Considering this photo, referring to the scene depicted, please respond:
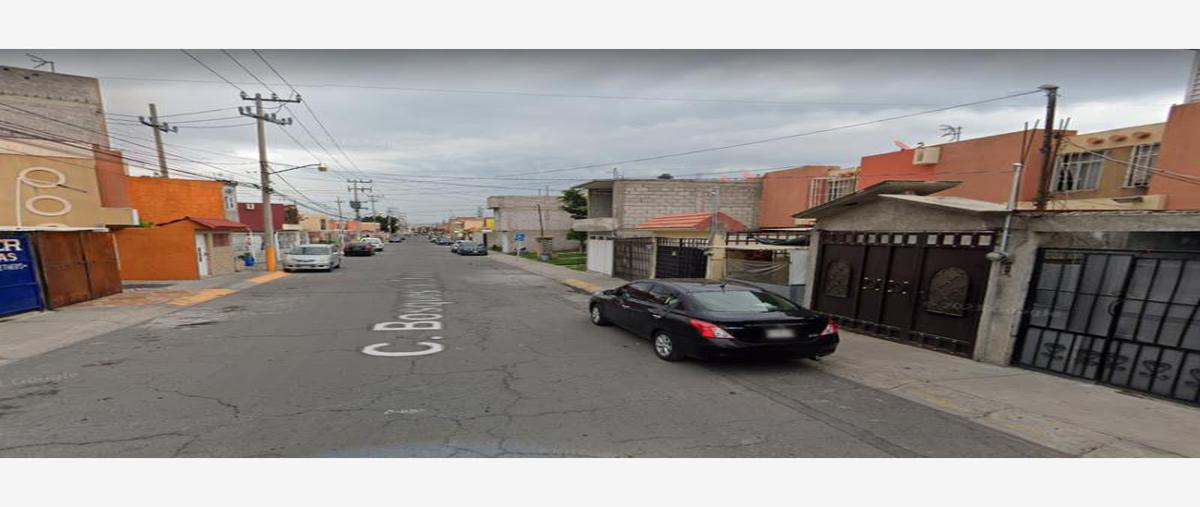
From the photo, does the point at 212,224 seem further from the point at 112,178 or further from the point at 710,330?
the point at 710,330

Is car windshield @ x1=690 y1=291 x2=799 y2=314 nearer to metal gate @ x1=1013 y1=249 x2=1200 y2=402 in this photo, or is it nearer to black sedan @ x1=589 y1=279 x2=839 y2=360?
black sedan @ x1=589 y1=279 x2=839 y2=360

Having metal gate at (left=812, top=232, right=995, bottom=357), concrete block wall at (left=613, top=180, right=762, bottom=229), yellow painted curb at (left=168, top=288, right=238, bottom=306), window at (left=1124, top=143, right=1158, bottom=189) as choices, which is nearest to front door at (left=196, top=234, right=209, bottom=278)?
yellow painted curb at (left=168, top=288, right=238, bottom=306)

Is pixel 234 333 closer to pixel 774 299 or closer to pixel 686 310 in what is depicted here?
pixel 686 310

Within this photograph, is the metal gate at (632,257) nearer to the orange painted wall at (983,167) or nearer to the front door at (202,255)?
the orange painted wall at (983,167)

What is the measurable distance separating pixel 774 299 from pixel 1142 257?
13.2ft

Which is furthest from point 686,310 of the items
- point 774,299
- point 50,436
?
point 50,436

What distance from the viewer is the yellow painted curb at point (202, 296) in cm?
1135

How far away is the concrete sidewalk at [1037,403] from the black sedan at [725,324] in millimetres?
721

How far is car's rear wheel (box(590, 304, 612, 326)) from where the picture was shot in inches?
338

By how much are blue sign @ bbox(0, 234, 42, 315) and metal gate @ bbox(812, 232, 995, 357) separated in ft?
54.3

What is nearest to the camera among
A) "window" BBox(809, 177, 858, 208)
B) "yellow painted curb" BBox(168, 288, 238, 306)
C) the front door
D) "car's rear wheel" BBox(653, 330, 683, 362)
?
"car's rear wheel" BBox(653, 330, 683, 362)

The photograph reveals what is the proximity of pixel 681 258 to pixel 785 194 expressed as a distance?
40.7 feet

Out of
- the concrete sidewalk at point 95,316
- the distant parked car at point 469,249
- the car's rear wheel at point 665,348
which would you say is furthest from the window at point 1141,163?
the distant parked car at point 469,249

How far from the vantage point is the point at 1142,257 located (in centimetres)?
509
